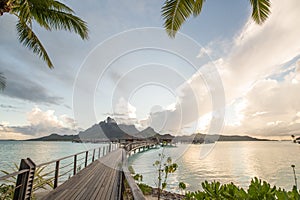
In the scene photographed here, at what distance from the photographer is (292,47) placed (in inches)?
238

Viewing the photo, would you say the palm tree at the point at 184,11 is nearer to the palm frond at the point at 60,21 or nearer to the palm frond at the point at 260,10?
the palm frond at the point at 260,10

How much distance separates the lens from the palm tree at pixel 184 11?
3.64 metres

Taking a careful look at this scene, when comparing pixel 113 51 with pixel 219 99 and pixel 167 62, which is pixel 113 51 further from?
pixel 219 99

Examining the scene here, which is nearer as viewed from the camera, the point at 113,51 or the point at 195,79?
the point at 113,51

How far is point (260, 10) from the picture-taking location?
3.68 metres

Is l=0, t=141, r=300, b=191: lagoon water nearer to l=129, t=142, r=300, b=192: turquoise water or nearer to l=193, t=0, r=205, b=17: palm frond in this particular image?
l=129, t=142, r=300, b=192: turquoise water

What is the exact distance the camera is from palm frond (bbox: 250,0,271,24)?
3584 mm

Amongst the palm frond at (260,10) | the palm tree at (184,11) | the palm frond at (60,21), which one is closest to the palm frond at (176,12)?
the palm tree at (184,11)

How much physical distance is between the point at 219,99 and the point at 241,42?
95.2 inches

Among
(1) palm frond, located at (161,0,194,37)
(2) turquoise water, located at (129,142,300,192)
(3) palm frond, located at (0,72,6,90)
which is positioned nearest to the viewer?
(1) palm frond, located at (161,0,194,37)

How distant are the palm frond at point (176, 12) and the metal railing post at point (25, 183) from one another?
3.90 m

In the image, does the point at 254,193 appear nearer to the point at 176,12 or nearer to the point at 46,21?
the point at 176,12

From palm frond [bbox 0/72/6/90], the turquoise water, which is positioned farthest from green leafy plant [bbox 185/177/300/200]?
the turquoise water

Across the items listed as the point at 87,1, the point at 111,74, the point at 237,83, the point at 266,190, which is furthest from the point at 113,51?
the point at 266,190
